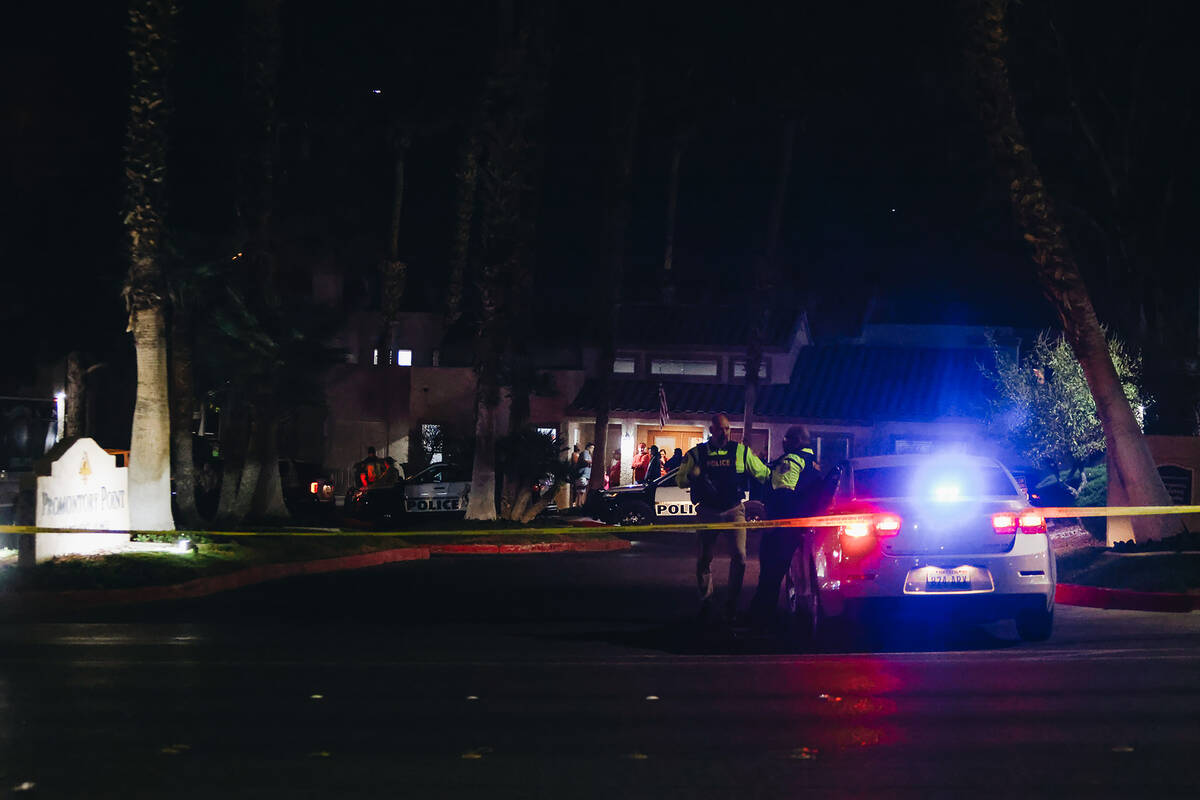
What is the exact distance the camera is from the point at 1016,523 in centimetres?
1258

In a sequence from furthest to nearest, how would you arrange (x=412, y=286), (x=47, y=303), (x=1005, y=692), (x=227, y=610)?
(x=412, y=286)
(x=47, y=303)
(x=227, y=610)
(x=1005, y=692)

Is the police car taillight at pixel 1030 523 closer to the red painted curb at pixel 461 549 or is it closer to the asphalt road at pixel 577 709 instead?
the asphalt road at pixel 577 709

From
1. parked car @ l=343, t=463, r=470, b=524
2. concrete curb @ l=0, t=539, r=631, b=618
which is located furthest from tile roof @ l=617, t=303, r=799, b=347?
concrete curb @ l=0, t=539, r=631, b=618

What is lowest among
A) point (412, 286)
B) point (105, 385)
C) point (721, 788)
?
point (721, 788)

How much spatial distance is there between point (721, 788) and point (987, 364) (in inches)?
1803

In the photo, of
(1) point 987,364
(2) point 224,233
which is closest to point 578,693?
(2) point 224,233

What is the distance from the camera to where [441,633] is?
14.2m

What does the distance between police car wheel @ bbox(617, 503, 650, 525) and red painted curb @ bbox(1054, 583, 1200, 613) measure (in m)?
16.7

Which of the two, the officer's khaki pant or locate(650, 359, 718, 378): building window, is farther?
locate(650, 359, 718, 378): building window

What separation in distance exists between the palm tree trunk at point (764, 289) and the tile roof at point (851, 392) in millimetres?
813

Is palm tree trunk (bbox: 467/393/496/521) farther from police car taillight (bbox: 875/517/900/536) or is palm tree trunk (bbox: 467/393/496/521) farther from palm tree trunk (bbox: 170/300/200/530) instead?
police car taillight (bbox: 875/517/900/536)

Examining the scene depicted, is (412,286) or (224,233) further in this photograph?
(412,286)

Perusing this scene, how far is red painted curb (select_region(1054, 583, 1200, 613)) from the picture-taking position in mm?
16156

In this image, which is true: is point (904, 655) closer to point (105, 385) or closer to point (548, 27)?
point (548, 27)
